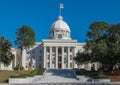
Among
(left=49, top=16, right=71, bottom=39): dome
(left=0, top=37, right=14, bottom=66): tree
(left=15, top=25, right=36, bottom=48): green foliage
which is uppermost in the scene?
(left=49, top=16, right=71, bottom=39): dome

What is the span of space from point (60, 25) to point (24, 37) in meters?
41.7

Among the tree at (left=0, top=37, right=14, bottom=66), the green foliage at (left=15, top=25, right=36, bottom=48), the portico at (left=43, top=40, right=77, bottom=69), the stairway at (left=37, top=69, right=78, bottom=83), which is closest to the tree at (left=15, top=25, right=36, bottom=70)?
the green foliage at (left=15, top=25, right=36, bottom=48)

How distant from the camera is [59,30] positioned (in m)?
121

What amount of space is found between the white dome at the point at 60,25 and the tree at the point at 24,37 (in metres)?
39.0

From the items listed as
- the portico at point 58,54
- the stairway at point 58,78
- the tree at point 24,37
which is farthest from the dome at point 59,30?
the stairway at point 58,78

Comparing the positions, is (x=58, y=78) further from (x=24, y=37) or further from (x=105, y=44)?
(x=24, y=37)

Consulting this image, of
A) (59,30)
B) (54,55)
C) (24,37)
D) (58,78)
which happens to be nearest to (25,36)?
(24,37)

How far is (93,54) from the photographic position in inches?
2363

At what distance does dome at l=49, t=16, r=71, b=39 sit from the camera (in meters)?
121

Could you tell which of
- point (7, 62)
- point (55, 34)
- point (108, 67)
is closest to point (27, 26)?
point (7, 62)

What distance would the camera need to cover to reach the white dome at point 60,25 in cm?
12094

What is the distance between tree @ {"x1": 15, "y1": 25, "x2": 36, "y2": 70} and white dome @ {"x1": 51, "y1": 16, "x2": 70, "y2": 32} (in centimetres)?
3898

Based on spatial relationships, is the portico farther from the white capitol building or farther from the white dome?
the white dome

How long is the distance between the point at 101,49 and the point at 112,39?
5.12 meters
